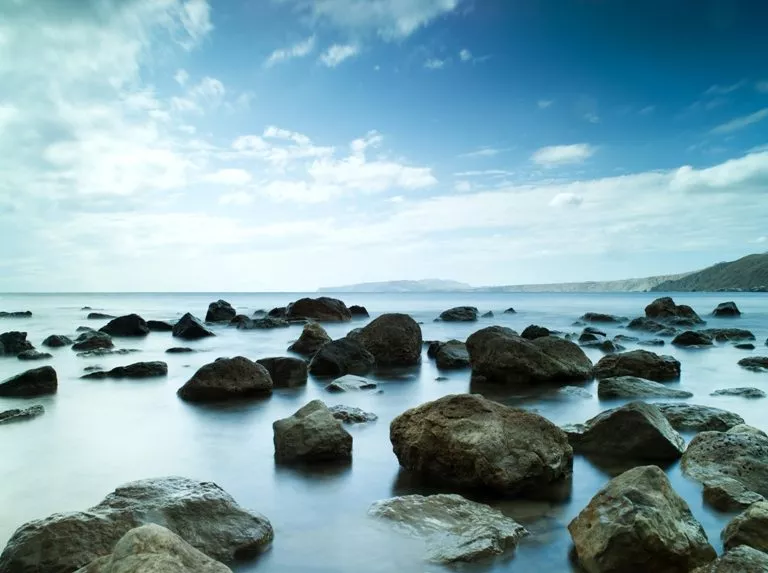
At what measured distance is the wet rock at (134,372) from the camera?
12.2m

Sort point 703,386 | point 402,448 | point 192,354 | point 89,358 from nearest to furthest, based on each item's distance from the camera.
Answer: point 402,448 < point 703,386 < point 89,358 < point 192,354

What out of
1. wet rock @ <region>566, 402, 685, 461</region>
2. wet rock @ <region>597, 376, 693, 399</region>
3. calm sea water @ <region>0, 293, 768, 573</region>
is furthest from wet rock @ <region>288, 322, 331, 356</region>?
wet rock @ <region>566, 402, 685, 461</region>

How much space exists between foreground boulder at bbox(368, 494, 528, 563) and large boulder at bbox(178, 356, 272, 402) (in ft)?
17.9

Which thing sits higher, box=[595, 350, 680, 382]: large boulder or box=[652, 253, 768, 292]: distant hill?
box=[652, 253, 768, 292]: distant hill

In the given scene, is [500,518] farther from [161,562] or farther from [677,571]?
[161,562]

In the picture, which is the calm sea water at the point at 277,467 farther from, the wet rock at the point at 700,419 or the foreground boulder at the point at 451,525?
the wet rock at the point at 700,419

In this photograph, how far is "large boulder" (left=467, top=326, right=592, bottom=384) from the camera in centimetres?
1095

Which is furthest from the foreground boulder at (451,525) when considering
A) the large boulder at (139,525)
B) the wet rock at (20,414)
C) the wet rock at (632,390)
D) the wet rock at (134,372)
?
the wet rock at (134,372)

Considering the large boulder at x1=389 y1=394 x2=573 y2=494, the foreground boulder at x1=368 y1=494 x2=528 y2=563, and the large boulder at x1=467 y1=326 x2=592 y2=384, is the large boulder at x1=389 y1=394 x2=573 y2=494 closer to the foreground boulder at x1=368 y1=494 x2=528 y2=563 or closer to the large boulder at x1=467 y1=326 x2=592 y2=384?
the foreground boulder at x1=368 y1=494 x2=528 y2=563

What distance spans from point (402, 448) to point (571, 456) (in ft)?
5.36

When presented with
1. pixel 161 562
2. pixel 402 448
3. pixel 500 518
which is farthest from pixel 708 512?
pixel 161 562

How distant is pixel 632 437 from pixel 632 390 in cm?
390

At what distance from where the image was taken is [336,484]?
18.4 feet

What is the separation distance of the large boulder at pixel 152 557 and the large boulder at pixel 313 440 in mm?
3123
